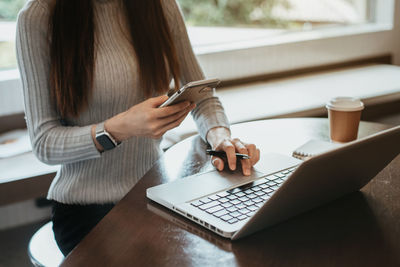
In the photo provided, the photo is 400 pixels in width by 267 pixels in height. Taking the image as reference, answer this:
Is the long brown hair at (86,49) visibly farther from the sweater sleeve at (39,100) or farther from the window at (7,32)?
the window at (7,32)

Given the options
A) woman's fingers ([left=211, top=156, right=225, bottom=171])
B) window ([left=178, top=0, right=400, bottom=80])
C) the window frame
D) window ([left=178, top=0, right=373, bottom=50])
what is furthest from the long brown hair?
window ([left=178, top=0, right=373, bottom=50])

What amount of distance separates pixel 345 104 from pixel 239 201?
49 centimetres

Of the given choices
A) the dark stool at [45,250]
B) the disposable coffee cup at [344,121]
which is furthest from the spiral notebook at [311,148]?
the dark stool at [45,250]

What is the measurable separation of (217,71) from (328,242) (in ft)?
6.31

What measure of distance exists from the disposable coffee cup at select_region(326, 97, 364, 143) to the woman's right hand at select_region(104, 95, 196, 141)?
359 mm

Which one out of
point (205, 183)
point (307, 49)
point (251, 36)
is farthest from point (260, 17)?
point (205, 183)

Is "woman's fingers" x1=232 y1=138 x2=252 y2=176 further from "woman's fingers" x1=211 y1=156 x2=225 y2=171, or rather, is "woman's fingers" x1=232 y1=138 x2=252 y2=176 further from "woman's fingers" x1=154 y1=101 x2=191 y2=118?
"woman's fingers" x1=154 y1=101 x2=191 y2=118

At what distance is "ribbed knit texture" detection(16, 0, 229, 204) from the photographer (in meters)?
1.09

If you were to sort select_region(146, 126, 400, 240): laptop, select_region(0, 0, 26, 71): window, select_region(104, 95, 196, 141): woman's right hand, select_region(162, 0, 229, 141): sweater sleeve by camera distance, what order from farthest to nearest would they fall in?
1. select_region(0, 0, 26, 71): window
2. select_region(162, 0, 229, 141): sweater sleeve
3. select_region(104, 95, 196, 141): woman's right hand
4. select_region(146, 126, 400, 240): laptop

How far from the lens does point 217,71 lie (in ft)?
8.39

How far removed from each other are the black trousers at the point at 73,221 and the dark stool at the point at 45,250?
2 cm

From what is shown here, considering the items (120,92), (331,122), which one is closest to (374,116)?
(331,122)

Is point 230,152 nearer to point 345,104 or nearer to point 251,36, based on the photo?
point 345,104

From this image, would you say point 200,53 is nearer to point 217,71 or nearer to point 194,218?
point 217,71
